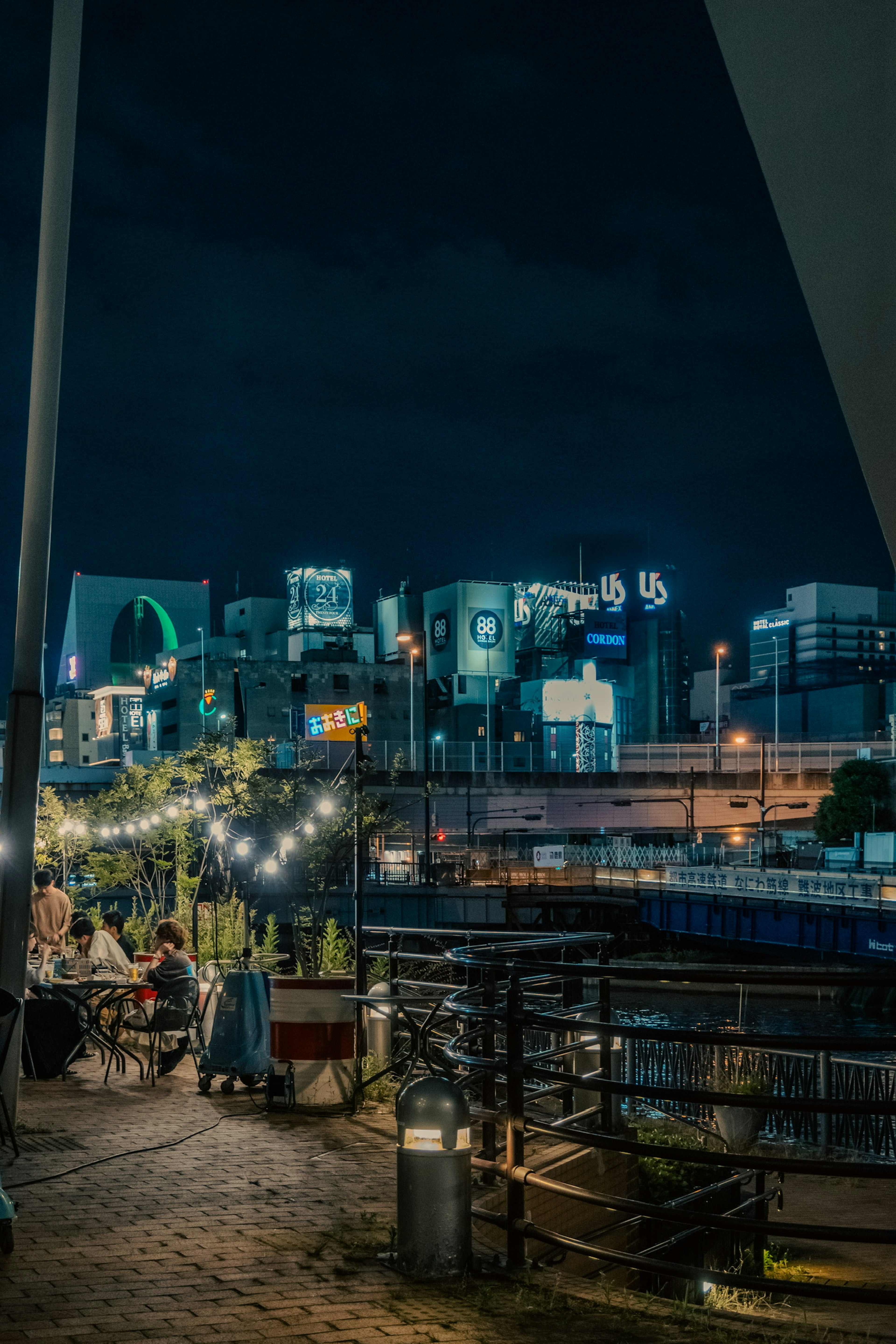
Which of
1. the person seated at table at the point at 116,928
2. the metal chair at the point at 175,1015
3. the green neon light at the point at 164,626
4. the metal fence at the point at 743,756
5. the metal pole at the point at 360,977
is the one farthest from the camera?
the green neon light at the point at 164,626

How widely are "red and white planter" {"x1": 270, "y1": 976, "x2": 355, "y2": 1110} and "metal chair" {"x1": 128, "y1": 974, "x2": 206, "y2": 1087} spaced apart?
1982mm

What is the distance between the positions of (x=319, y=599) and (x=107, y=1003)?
113460mm

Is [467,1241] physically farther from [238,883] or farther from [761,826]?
[761,826]

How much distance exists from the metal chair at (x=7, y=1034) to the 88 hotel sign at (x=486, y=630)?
102 metres

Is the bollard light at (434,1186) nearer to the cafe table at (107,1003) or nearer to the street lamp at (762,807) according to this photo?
the cafe table at (107,1003)

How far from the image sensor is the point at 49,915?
14.9 m

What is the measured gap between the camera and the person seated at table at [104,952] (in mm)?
14094

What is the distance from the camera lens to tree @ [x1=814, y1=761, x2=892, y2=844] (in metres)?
85.2

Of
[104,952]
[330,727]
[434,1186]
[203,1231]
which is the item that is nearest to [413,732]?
[330,727]

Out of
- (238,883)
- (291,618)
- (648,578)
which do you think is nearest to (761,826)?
(238,883)

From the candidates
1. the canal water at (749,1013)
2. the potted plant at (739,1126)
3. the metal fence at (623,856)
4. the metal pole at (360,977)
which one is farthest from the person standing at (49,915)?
the metal fence at (623,856)

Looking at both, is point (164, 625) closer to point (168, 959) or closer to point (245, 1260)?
point (168, 959)

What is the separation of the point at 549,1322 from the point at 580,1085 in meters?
0.93

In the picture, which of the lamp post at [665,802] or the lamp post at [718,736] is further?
the lamp post at [718,736]
